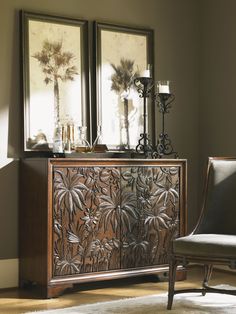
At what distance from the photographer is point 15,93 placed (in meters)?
4.43

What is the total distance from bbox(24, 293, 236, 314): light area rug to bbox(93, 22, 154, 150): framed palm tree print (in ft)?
4.30

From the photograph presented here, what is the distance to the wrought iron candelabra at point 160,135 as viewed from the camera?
15.4 ft

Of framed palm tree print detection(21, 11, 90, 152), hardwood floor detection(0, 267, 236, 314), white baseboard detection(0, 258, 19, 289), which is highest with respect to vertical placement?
framed palm tree print detection(21, 11, 90, 152)

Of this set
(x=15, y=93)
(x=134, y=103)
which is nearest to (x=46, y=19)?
(x=15, y=93)

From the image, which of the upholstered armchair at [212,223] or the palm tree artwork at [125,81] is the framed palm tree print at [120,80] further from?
the upholstered armchair at [212,223]

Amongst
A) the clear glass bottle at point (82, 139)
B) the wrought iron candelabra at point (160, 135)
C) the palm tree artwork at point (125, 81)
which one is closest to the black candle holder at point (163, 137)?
the wrought iron candelabra at point (160, 135)

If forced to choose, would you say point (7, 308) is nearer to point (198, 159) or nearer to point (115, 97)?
point (115, 97)

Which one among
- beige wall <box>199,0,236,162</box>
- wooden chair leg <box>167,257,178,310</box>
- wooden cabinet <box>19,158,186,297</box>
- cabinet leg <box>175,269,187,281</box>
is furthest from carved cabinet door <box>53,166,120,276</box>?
beige wall <box>199,0,236,162</box>

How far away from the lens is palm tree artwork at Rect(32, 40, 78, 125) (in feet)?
14.8

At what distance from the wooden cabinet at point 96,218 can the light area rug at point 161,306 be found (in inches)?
14.5

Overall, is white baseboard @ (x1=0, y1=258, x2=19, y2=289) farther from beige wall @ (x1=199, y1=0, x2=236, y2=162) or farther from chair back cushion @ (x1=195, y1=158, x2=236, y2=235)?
beige wall @ (x1=199, y1=0, x2=236, y2=162)

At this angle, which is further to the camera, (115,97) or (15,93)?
(115,97)

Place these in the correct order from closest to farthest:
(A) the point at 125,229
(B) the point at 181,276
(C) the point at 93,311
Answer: (C) the point at 93,311, (A) the point at 125,229, (B) the point at 181,276

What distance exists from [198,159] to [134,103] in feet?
2.66
